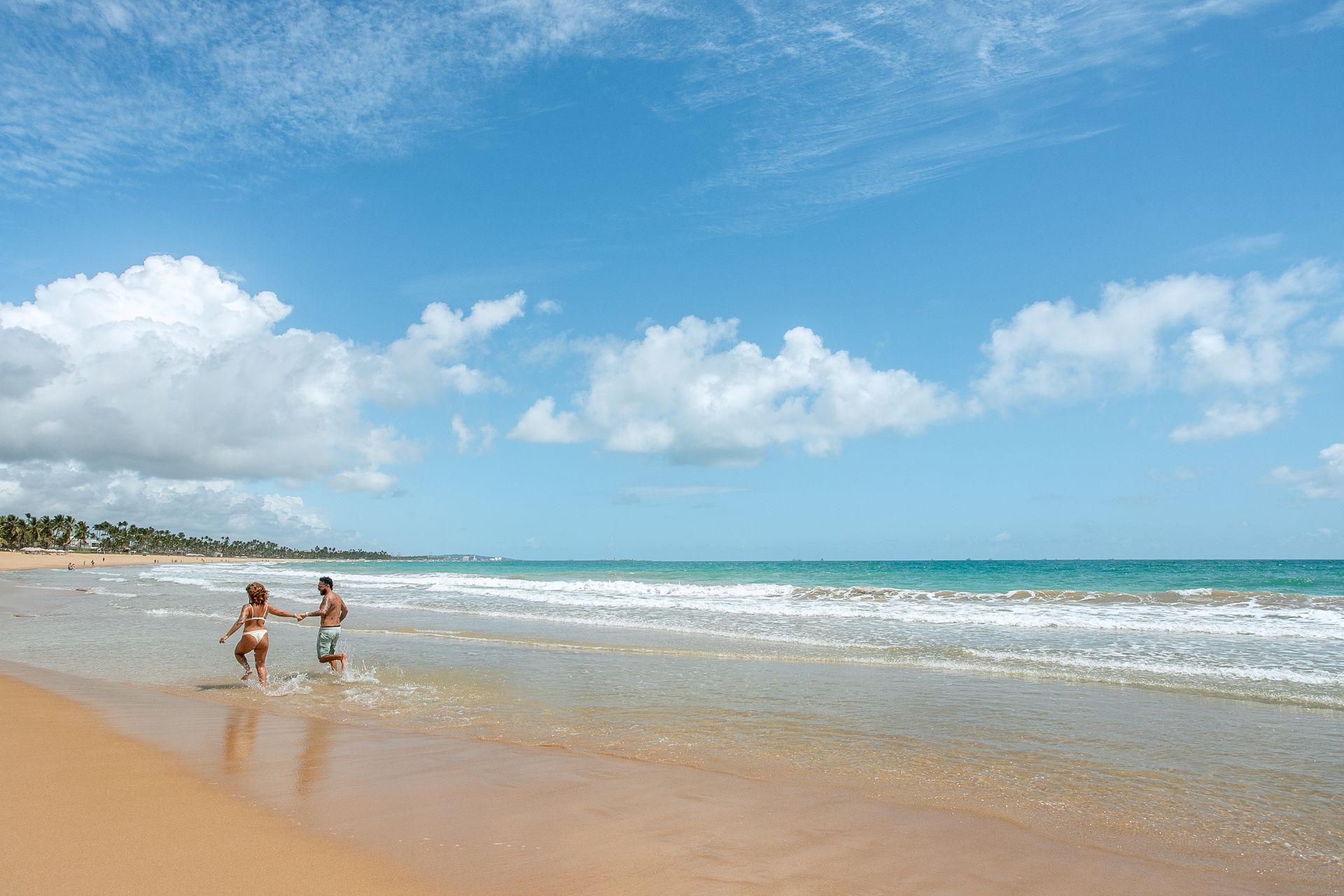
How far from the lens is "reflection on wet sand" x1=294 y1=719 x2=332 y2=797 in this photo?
6.13 metres

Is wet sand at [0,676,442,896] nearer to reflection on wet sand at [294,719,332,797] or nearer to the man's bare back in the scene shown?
reflection on wet sand at [294,719,332,797]

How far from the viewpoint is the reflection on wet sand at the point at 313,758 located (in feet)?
20.1

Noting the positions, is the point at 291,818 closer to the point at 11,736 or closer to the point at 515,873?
the point at 515,873

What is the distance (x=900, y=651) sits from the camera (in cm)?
1549

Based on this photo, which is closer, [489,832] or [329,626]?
[489,832]

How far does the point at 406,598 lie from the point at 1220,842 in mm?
32384

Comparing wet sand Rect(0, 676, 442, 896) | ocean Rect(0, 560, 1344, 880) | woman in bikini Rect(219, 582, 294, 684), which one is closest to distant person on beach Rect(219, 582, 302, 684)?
woman in bikini Rect(219, 582, 294, 684)

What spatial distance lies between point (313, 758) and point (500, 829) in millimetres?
2908

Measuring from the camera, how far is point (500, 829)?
519 cm

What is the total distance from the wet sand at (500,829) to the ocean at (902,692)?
2.35ft

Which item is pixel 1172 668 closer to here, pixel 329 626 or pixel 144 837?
pixel 329 626

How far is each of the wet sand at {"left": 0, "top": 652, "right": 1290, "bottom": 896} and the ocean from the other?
72 cm

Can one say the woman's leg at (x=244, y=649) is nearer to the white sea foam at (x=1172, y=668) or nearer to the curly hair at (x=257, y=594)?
the curly hair at (x=257, y=594)

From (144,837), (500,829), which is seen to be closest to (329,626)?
(144,837)
